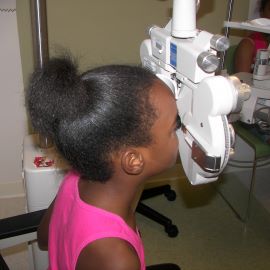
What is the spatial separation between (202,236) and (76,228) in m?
1.35

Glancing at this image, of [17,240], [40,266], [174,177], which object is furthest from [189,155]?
[174,177]

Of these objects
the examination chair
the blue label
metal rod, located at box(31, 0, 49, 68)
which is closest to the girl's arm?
the examination chair

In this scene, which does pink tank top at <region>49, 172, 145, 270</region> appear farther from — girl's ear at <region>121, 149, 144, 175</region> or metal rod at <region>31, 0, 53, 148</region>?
metal rod at <region>31, 0, 53, 148</region>

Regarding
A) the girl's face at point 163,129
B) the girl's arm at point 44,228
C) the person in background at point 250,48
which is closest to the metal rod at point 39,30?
the girl's arm at point 44,228

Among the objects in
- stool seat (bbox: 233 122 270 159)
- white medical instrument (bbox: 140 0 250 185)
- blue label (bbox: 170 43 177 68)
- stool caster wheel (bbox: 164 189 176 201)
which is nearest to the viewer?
white medical instrument (bbox: 140 0 250 185)

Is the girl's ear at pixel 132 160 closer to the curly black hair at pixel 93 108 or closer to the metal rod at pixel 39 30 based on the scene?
the curly black hair at pixel 93 108

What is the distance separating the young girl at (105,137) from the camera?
0.71 meters

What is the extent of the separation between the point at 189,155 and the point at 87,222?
0.27 m

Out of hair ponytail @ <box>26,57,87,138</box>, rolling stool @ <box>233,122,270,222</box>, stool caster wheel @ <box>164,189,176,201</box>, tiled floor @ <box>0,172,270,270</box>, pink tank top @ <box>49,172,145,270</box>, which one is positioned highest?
hair ponytail @ <box>26,57,87,138</box>

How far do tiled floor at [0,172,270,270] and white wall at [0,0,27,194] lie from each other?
0.23 m

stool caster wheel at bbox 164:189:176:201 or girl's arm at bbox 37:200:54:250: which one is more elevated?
girl's arm at bbox 37:200:54:250

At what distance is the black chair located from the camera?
6.45ft

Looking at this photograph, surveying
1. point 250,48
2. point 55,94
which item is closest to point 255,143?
point 250,48

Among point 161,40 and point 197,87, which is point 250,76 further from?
point 197,87
